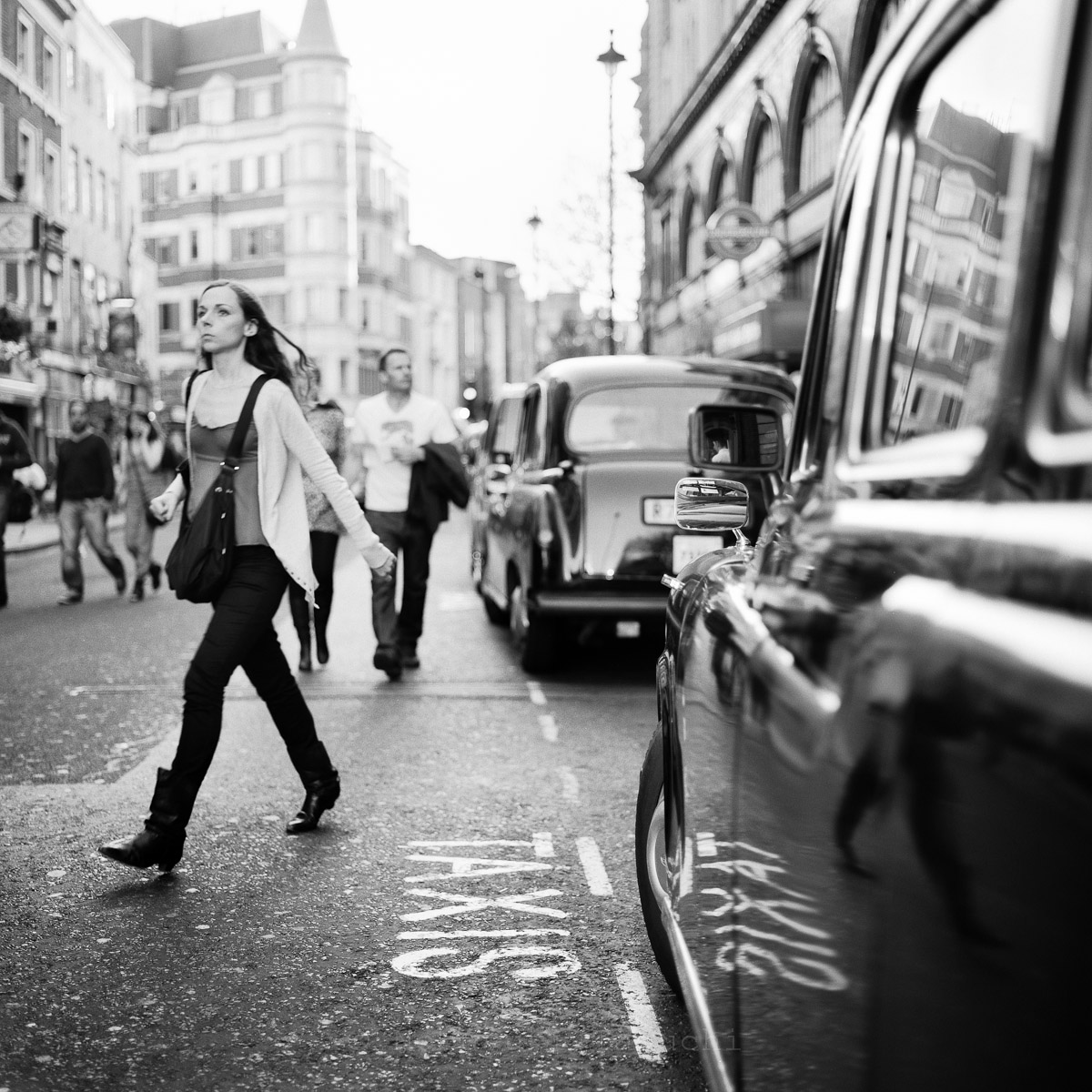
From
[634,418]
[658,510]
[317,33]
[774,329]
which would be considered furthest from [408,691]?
[317,33]

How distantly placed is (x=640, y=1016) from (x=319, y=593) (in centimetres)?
672

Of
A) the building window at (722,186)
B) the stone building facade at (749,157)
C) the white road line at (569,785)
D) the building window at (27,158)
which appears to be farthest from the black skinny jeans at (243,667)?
the building window at (27,158)

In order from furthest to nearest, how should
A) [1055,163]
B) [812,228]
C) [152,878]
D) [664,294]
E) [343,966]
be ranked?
[664,294]
[812,228]
[152,878]
[343,966]
[1055,163]

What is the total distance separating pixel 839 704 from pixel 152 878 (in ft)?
12.4

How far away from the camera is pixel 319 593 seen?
34.1 ft

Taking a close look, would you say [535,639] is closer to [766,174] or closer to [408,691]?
[408,691]

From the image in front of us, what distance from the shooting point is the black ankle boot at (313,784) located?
19.3 ft

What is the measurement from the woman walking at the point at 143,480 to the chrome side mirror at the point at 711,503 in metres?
12.5

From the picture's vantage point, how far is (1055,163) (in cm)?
152

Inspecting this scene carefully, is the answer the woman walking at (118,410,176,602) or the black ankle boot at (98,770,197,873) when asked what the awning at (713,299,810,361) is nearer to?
the woman walking at (118,410,176,602)

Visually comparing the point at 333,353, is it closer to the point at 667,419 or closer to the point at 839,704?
the point at 667,419

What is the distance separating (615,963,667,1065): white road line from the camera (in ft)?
12.1

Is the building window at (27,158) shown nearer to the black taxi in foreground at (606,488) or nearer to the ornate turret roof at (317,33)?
the black taxi in foreground at (606,488)

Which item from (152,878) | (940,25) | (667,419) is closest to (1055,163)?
(940,25)
